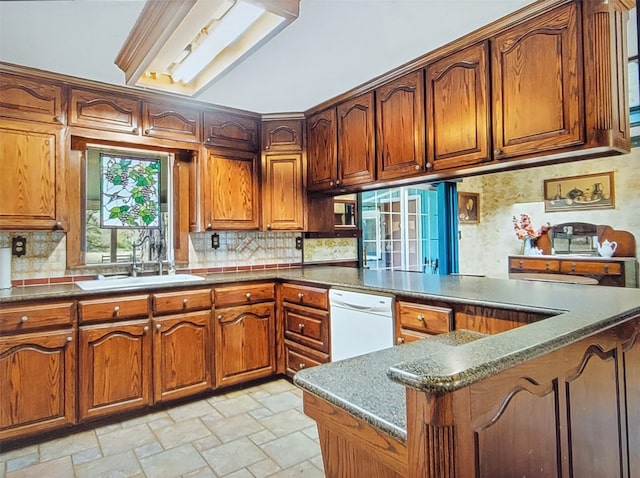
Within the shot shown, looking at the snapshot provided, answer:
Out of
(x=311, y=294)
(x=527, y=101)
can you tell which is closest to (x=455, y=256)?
(x=311, y=294)

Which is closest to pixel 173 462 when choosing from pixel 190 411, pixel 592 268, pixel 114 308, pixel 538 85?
pixel 190 411

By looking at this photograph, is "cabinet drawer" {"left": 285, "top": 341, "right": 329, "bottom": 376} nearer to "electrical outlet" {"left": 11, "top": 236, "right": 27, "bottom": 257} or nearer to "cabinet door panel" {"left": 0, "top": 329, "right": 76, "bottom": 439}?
"cabinet door panel" {"left": 0, "top": 329, "right": 76, "bottom": 439}

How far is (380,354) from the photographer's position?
1.32 meters

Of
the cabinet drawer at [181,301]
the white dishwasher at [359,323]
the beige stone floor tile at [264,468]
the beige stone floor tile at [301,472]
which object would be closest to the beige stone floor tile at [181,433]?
the beige stone floor tile at [264,468]

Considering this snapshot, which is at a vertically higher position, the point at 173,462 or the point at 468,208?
the point at 468,208

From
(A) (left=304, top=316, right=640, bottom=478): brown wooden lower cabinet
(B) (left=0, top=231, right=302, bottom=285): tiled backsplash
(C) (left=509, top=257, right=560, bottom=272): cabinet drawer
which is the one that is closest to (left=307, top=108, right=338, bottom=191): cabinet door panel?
(B) (left=0, top=231, right=302, bottom=285): tiled backsplash

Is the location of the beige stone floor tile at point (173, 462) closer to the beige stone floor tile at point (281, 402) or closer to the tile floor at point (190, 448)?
the tile floor at point (190, 448)

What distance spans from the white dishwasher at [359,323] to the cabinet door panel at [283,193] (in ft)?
3.35

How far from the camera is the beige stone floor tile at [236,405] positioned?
270 cm

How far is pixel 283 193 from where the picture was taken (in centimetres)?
357

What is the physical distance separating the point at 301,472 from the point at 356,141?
2312 millimetres

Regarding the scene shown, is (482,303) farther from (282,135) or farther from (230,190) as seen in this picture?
(282,135)

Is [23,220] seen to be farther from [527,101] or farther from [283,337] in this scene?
[527,101]

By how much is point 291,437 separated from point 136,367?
3.81 ft
